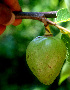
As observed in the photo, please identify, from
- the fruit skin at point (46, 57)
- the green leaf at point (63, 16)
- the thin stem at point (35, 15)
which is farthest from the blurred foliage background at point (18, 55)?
the fruit skin at point (46, 57)

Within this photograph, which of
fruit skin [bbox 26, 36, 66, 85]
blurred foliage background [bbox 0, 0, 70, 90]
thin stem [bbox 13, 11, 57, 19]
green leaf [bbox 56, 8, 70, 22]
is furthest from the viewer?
blurred foliage background [bbox 0, 0, 70, 90]

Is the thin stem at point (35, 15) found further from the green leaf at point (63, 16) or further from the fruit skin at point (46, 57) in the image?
the fruit skin at point (46, 57)

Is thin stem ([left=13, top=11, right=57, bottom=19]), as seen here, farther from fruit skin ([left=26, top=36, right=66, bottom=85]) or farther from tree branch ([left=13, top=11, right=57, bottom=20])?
fruit skin ([left=26, top=36, right=66, bottom=85])

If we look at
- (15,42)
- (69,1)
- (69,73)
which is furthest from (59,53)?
(15,42)

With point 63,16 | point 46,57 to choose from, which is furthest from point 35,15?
point 46,57

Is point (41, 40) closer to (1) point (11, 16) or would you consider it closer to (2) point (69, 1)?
(2) point (69, 1)

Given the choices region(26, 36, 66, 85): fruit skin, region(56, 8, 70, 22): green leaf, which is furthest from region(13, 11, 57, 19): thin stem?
region(26, 36, 66, 85): fruit skin
